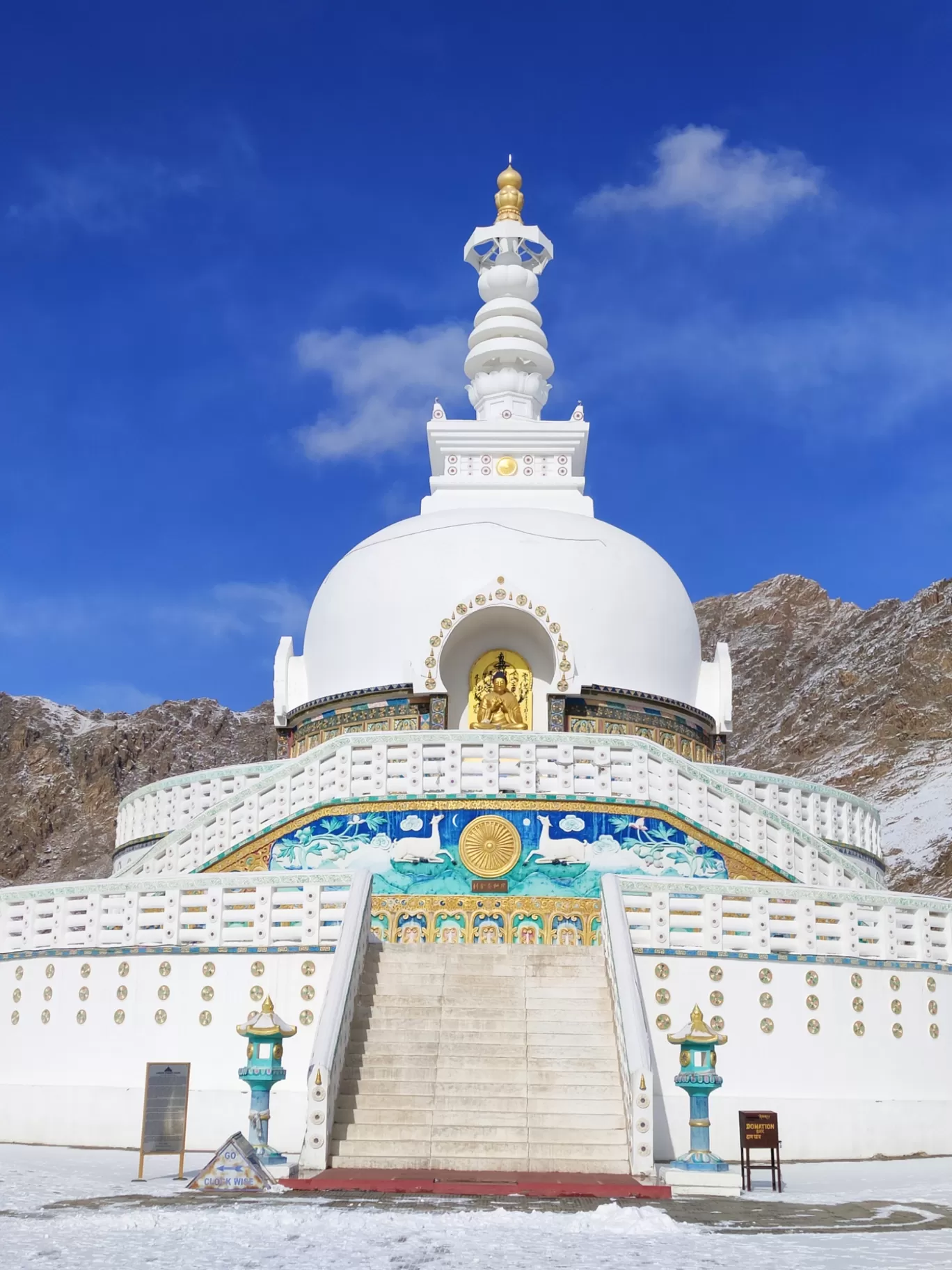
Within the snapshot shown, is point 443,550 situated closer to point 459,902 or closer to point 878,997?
point 459,902

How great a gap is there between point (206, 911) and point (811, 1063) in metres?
6.21

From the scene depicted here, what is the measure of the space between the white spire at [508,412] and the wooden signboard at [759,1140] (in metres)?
15.3

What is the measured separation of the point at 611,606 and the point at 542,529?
1887mm

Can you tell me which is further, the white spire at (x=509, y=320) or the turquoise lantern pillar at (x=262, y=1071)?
the white spire at (x=509, y=320)

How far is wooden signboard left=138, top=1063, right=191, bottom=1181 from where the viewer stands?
445 inches

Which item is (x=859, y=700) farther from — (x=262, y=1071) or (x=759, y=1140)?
(x=262, y=1071)

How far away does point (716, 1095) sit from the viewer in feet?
44.8

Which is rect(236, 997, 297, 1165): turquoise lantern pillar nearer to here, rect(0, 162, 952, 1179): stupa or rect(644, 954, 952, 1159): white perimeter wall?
rect(0, 162, 952, 1179): stupa

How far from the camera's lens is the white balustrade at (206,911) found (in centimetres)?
1454

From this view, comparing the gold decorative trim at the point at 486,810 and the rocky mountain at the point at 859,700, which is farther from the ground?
the rocky mountain at the point at 859,700

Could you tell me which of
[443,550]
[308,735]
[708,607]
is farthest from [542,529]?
[708,607]

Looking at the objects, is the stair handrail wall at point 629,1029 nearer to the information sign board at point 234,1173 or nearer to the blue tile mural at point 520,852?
the blue tile mural at point 520,852

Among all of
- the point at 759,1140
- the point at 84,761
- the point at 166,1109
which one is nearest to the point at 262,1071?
the point at 166,1109

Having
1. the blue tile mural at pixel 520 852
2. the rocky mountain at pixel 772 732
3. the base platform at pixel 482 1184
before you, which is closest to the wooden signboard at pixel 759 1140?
the base platform at pixel 482 1184
